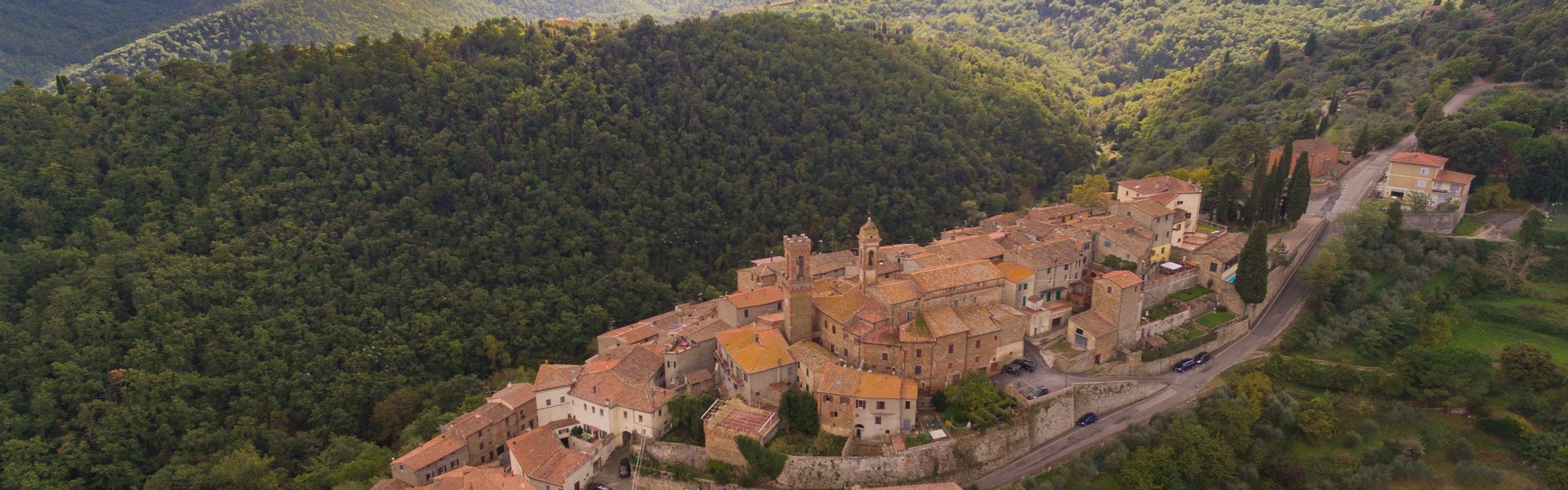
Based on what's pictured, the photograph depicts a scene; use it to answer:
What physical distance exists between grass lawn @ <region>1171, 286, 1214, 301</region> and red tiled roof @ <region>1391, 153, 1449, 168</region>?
18.0 meters

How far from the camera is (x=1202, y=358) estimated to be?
1599 inches

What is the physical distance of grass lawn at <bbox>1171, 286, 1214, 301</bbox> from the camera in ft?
144

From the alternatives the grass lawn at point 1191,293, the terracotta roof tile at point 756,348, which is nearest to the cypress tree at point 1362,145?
the grass lawn at point 1191,293

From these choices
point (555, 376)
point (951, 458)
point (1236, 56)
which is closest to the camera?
point (951, 458)

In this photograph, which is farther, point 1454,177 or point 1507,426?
point 1454,177

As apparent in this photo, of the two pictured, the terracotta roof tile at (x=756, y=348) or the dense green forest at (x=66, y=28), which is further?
the dense green forest at (x=66, y=28)

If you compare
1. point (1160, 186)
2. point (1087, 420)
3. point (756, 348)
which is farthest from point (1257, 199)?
point (756, 348)

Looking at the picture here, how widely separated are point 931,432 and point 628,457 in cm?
1419

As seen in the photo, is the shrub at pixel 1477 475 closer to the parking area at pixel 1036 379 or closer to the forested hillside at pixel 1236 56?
the parking area at pixel 1036 379

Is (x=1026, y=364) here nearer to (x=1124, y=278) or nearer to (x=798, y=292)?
(x=1124, y=278)

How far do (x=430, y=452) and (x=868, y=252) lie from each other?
915 inches

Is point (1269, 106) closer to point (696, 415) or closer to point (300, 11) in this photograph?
point (696, 415)

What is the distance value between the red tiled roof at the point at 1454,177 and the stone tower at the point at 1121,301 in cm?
2487

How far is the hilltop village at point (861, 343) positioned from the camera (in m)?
35.9
